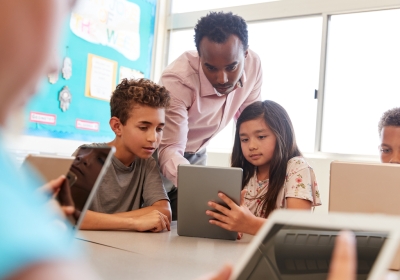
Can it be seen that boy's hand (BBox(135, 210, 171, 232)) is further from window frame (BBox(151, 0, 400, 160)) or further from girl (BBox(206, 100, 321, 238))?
window frame (BBox(151, 0, 400, 160))

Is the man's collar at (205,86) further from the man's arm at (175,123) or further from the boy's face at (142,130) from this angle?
the boy's face at (142,130)

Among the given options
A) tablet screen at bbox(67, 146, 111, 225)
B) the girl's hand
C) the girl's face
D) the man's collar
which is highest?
the man's collar

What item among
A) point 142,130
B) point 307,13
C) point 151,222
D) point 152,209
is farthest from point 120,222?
point 307,13

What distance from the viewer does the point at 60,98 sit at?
308 centimetres

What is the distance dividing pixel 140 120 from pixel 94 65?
1.79m

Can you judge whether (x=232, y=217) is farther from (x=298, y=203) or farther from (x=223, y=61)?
(x=223, y=61)

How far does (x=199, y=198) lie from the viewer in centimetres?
133

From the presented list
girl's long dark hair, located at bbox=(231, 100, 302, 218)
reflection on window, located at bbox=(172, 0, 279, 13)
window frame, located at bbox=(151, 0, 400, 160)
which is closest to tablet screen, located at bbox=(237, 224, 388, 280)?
girl's long dark hair, located at bbox=(231, 100, 302, 218)

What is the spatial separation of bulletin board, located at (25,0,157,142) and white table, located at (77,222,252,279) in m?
1.89

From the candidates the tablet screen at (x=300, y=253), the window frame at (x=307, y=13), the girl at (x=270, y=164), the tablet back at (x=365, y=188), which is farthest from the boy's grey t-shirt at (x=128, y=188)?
the window frame at (x=307, y=13)

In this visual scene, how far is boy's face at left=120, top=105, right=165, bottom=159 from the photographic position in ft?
5.65

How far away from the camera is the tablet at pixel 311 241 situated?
15.1 inches

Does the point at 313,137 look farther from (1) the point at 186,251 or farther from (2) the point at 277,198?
(1) the point at 186,251

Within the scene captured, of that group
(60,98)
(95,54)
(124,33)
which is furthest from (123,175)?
(124,33)
